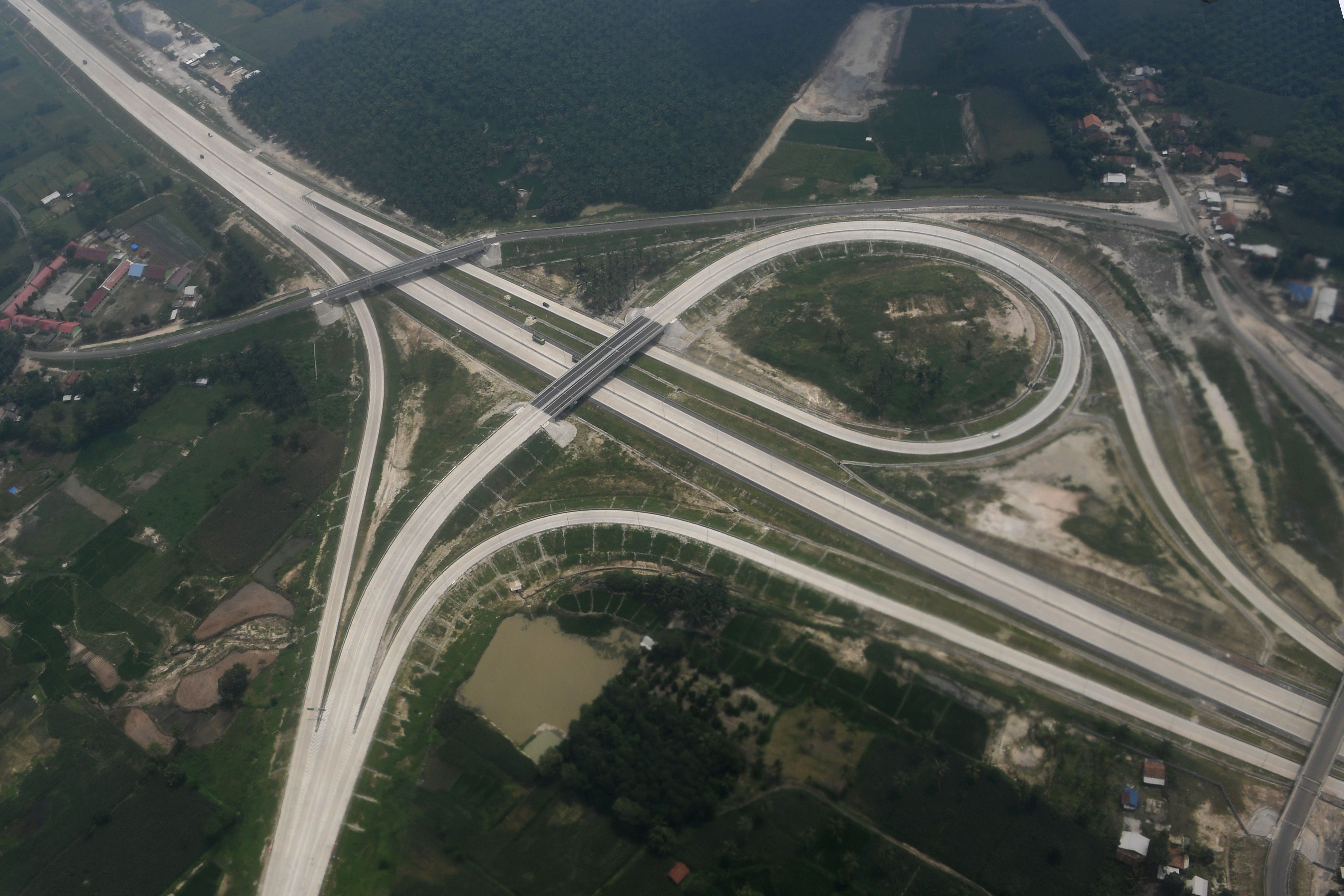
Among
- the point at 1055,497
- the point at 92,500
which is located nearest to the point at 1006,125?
the point at 1055,497

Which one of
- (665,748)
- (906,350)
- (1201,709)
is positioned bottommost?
(1201,709)

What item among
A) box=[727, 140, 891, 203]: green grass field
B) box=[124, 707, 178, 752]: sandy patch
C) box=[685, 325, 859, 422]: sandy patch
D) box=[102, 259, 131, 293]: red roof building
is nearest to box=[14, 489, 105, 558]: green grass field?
box=[124, 707, 178, 752]: sandy patch

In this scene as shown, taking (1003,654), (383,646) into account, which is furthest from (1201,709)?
(383,646)

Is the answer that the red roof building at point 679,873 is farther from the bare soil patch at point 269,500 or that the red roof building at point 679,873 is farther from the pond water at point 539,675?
the bare soil patch at point 269,500

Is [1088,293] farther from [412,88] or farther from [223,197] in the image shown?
[223,197]

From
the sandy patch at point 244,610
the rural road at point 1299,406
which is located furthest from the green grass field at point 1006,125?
the sandy patch at point 244,610

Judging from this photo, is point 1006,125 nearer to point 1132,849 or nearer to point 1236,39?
point 1236,39

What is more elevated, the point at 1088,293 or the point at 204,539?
the point at 1088,293

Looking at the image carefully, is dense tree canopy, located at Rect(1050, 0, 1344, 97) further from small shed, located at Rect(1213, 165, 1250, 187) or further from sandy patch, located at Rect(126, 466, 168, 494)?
sandy patch, located at Rect(126, 466, 168, 494)
